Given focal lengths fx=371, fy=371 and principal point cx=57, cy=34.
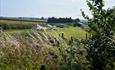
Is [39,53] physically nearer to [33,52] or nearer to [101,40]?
[33,52]

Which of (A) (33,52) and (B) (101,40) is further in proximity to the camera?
(A) (33,52)

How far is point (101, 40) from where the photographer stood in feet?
34.7

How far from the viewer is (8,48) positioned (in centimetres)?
1084

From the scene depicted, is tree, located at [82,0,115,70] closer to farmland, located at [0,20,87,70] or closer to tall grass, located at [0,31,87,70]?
tall grass, located at [0,31,87,70]

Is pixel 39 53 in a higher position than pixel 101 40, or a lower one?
lower

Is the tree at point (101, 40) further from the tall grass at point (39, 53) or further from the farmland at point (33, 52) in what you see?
the farmland at point (33, 52)

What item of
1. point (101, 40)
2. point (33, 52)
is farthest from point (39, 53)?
point (101, 40)

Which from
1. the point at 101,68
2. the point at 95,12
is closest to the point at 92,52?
the point at 101,68

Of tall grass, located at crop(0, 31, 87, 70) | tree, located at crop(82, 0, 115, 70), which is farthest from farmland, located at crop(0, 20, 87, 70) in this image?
tree, located at crop(82, 0, 115, 70)

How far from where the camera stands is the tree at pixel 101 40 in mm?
10414

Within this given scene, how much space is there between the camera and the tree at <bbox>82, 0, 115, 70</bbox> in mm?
10414

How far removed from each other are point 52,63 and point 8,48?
1428 mm

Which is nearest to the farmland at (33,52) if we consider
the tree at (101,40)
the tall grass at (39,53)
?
the tall grass at (39,53)

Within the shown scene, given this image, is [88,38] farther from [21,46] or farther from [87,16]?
[21,46]
